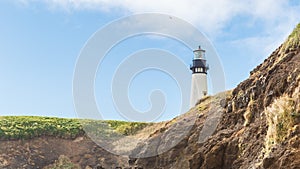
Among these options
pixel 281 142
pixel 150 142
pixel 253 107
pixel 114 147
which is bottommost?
pixel 281 142

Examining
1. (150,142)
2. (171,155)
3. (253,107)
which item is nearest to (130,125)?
(150,142)

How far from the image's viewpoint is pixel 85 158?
164 feet

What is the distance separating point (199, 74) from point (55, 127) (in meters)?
17.2

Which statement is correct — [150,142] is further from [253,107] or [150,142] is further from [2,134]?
[2,134]

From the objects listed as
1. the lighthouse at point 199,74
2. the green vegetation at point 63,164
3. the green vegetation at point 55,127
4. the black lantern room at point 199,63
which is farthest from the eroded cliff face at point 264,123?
the green vegetation at point 55,127

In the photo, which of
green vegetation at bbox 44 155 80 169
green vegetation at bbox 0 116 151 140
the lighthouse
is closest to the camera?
green vegetation at bbox 44 155 80 169

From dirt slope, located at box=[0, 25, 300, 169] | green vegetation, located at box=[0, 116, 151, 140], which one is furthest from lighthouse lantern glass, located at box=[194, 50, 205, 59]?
dirt slope, located at box=[0, 25, 300, 169]

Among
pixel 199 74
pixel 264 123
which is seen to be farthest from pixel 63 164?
pixel 264 123

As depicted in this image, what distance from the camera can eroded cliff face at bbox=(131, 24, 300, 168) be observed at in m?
13.3

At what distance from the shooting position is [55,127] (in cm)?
5512

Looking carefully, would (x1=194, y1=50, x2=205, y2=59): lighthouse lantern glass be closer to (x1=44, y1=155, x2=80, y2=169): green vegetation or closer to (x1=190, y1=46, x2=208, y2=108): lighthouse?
(x1=190, y1=46, x2=208, y2=108): lighthouse

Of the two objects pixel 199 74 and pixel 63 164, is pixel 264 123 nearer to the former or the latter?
pixel 199 74

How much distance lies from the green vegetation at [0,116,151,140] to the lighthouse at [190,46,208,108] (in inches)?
325

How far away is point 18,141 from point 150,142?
2323 centimetres
